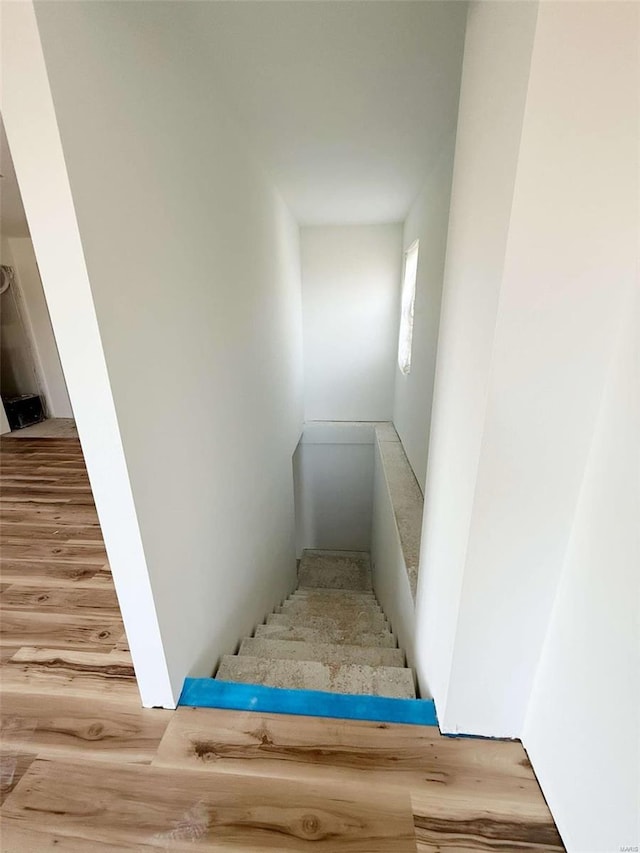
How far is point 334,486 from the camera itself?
4.65 meters

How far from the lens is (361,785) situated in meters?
0.94

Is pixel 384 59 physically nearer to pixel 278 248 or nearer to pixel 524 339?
pixel 524 339

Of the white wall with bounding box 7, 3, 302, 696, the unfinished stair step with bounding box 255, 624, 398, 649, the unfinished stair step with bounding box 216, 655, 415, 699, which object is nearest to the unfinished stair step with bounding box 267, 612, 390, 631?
the unfinished stair step with bounding box 255, 624, 398, 649

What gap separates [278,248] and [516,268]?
2438mm

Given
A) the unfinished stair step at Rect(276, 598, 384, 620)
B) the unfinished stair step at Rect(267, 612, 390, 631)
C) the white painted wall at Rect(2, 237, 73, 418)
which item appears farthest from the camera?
the white painted wall at Rect(2, 237, 73, 418)

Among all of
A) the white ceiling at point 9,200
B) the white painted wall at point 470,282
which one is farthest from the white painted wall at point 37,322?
the white painted wall at point 470,282

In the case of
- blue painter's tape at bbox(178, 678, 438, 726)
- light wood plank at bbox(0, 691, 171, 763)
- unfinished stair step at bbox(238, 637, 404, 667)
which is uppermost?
blue painter's tape at bbox(178, 678, 438, 726)

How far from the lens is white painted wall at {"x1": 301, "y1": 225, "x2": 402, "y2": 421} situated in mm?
3863

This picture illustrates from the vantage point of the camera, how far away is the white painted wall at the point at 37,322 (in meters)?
4.54

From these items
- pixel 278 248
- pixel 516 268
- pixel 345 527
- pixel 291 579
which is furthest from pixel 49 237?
pixel 345 527

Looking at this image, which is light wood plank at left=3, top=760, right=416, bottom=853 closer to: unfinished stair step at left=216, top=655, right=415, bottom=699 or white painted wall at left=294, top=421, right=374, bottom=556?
unfinished stair step at left=216, top=655, right=415, bottom=699

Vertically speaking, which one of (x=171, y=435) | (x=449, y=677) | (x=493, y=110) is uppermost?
(x=493, y=110)

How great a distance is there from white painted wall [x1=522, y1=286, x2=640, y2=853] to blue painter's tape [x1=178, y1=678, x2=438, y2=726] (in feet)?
1.23

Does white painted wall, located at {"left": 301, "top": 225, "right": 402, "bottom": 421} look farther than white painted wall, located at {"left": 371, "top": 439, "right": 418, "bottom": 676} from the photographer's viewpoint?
Yes
